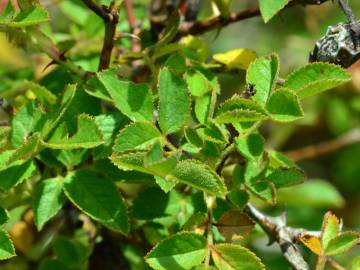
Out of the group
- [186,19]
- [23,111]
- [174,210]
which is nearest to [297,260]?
[174,210]

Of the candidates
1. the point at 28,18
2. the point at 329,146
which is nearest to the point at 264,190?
the point at 28,18

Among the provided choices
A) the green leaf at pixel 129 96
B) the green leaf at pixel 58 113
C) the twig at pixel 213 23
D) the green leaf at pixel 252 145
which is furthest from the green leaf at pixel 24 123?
the twig at pixel 213 23

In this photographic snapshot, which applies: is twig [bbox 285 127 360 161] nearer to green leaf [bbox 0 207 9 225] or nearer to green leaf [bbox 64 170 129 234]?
green leaf [bbox 64 170 129 234]

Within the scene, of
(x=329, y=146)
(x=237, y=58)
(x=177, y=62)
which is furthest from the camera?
(x=329, y=146)

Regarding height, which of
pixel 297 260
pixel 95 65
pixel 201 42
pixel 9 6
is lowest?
pixel 297 260

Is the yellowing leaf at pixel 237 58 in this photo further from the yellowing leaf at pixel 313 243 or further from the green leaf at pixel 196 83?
the yellowing leaf at pixel 313 243

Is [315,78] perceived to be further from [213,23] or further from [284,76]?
[284,76]

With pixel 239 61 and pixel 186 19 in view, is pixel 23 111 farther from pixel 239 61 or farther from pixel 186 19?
pixel 186 19
